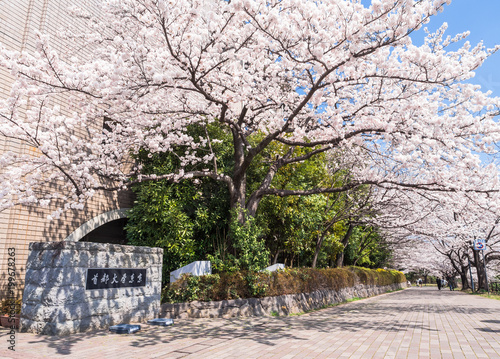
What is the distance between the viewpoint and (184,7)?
588 centimetres

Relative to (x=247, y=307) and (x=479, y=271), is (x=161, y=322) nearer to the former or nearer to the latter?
(x=247, y=307)

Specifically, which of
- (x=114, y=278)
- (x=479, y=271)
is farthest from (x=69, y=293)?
(x=479, y=271)

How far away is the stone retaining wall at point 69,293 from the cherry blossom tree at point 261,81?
167 centimetres

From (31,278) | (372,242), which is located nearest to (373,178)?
(31,278)

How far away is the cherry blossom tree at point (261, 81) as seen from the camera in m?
5.97

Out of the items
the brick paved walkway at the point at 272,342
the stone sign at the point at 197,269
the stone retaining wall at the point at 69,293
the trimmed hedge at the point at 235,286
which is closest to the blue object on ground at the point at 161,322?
the brick paved walkway at the point at 272,342

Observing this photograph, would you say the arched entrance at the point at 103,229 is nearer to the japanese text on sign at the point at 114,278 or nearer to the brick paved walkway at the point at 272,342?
the japanese text on sign at the point at 114,278

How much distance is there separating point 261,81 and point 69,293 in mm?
5984

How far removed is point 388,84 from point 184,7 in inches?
212

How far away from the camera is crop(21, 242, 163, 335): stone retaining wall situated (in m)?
5.88

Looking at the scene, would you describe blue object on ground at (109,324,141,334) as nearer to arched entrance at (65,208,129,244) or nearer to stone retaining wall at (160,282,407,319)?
stone retaining wall at (160,282,407,319)

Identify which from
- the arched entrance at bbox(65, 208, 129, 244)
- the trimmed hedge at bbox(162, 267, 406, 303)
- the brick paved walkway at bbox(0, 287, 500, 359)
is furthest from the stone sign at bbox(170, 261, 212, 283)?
the arched entrance at bbox(65, 208, 129, 244)

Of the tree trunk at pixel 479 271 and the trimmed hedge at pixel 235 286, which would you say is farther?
the tree trunk at pixel 479 271

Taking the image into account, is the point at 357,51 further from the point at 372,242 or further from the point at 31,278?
the point at 372,242
